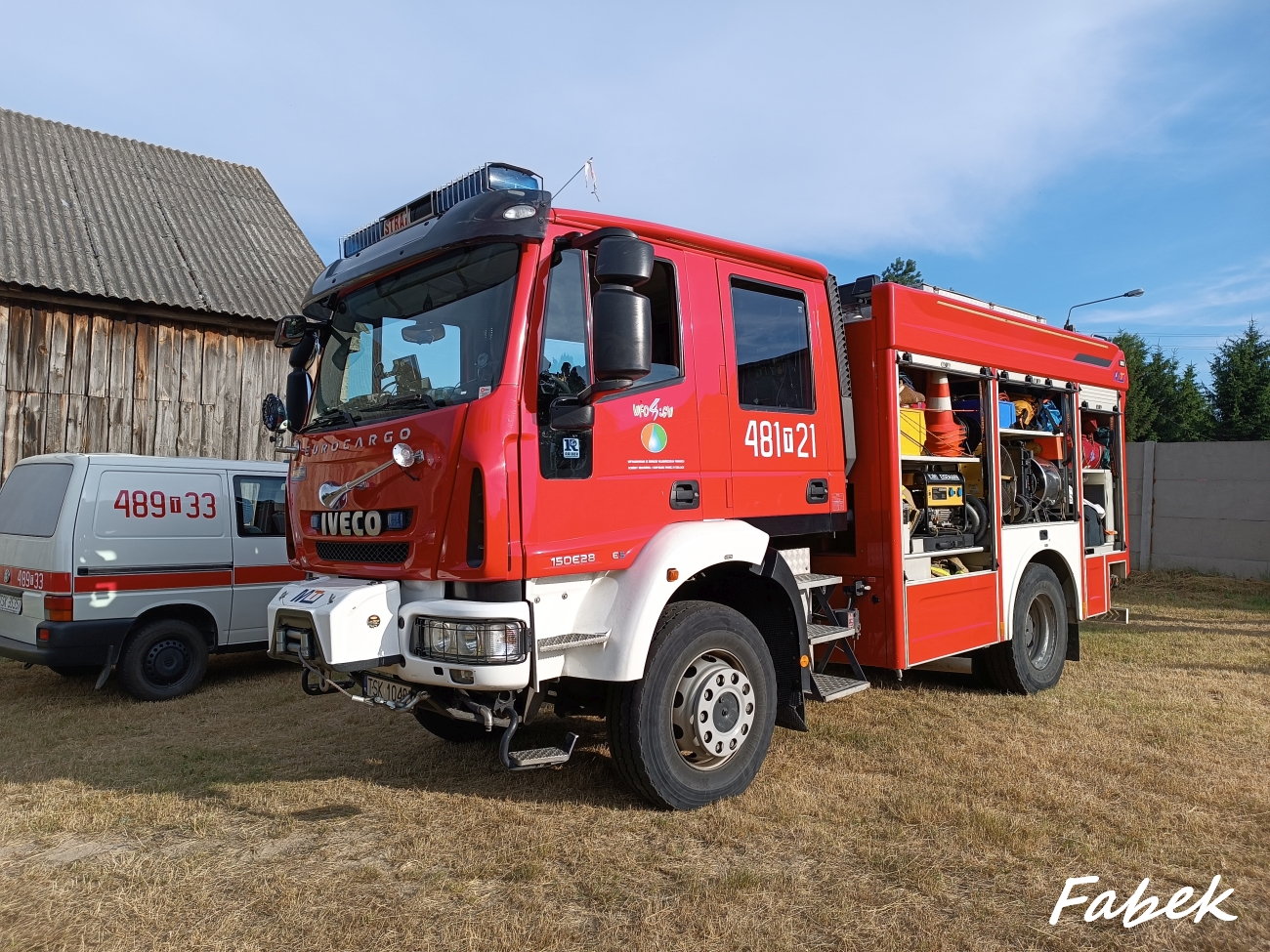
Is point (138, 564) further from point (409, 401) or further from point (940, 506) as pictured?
point (940, 506)

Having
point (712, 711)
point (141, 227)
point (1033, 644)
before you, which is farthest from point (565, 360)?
point (141, 227)

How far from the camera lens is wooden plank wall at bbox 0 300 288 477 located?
10.6 metres

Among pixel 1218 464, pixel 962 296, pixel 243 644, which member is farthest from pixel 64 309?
pixel 1218 464

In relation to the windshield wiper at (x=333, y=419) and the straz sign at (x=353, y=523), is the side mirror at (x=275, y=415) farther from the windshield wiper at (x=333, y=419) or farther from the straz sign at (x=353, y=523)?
the straz sign at (x=353, y=523)

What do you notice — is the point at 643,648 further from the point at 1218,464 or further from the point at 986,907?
the point at 1218,464

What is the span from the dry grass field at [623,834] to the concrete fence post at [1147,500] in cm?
913

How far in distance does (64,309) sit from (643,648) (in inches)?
404

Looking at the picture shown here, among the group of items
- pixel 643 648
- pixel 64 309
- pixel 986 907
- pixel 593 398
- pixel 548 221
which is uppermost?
pixel 64 309

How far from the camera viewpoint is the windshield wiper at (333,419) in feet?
14.1

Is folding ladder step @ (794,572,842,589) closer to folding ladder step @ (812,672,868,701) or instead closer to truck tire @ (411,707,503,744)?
folding ladder step @ (812,672,868,701)

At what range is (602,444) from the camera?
3979 mm

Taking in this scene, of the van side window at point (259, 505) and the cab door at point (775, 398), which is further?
the van side window at point (259, 505)

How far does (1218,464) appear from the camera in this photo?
13586 mm

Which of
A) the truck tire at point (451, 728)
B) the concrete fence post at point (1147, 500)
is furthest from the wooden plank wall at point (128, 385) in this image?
the concrete fence post at point (1147, 500)
